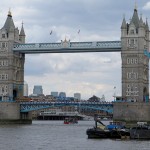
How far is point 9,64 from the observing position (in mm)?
155625

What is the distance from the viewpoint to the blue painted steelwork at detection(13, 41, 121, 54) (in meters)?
146

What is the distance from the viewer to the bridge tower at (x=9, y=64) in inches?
6122

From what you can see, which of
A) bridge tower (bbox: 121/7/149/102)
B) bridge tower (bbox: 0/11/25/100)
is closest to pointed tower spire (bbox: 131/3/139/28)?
bridge tower (bbox: 121/7/149/102)

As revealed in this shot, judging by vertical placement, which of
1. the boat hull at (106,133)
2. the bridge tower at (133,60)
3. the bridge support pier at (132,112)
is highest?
the bridge tower at (133,60)

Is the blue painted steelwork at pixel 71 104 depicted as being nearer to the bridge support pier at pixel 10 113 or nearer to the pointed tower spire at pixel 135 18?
the bridge support pier at pixel 10 113

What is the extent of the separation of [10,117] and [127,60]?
3351cm

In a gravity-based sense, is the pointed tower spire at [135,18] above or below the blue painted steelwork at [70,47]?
above

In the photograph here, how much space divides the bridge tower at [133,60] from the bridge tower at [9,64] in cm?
3069

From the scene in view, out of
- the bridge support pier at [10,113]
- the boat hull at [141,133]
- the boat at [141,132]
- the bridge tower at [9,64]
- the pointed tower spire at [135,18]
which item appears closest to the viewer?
the boat at [141,132]

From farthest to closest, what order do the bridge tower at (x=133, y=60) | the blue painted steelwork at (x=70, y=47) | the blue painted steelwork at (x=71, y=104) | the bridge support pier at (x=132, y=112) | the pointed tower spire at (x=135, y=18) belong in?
the blue painted steelwork at (x=70, y=47)
the pointed tower spire at (x=135, y=18)
the blue painted steelwork at (x=71, y=104)
the bridge tower at (x=133, y=60)
the bridge support pier at (x=132, y=112)

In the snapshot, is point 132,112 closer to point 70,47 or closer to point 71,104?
point 71,104

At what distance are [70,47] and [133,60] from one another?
16570 millimetres

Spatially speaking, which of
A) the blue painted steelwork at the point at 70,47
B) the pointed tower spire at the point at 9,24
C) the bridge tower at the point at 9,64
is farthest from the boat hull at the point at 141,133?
the pointed tower spire at the point at 9,24

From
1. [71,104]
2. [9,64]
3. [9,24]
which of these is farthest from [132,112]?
[9,24]
